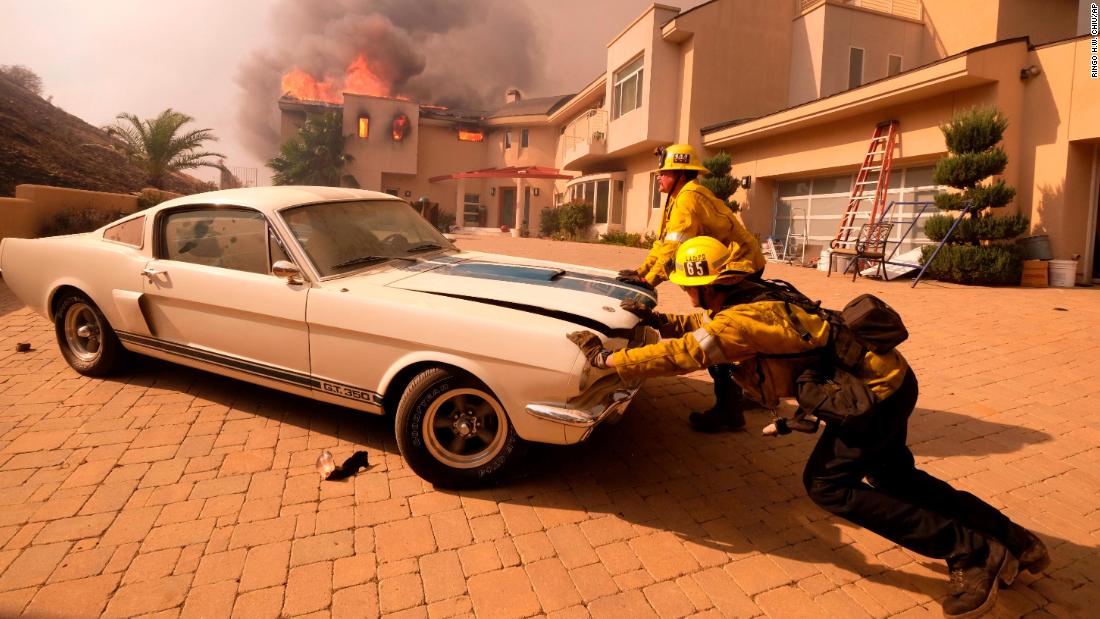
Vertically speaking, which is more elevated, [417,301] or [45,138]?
[45,138]

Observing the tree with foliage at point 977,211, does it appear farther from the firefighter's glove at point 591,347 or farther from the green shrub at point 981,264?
the firefighter's glove at point 591,347

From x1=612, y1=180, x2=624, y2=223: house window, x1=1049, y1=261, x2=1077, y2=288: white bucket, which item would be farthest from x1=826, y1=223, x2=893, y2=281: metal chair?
x1=612, y1=180, x2=624, y2=223: house window

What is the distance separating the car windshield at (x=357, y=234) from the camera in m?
3.93

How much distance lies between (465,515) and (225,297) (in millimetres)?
2077

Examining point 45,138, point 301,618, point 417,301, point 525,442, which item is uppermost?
point 45,138

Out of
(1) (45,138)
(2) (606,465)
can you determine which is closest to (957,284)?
(2) (606,465)

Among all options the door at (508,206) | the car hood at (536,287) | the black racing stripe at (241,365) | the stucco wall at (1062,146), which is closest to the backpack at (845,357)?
the car hood at (536,287)

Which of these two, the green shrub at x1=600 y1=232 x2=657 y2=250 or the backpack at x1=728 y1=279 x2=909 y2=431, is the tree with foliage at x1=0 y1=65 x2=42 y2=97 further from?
the backpack at x1=728 y1=279 x2=909 y2=431

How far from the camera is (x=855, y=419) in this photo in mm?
2424

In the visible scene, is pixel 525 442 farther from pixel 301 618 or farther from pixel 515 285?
pixel 301 618

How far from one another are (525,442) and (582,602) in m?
0.93

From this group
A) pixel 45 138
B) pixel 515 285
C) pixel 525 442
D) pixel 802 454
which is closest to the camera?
pixel 525 442

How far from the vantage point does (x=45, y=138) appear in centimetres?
2117

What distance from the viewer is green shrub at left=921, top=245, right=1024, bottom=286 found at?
10633 millimetres
